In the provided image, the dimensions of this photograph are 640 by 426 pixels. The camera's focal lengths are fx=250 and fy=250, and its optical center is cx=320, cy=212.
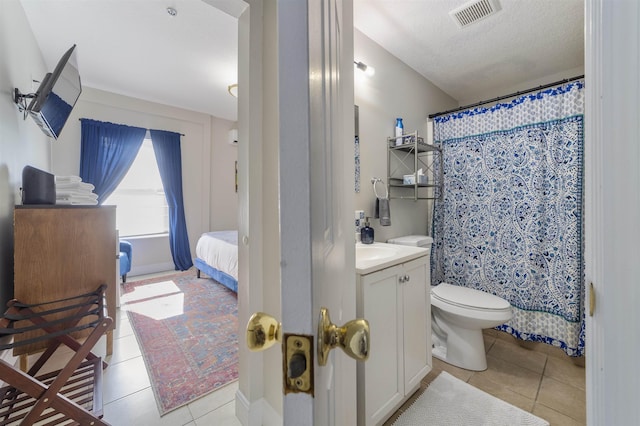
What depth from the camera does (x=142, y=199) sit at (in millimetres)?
3957

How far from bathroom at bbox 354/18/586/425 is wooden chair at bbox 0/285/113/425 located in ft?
5.00

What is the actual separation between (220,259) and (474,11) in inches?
128

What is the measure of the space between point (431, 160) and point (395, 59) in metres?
0.99

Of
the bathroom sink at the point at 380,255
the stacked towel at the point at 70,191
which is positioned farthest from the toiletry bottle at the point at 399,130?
the stacked towel at the point at 70,191

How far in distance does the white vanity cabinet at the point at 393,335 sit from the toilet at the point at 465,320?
1.08ft

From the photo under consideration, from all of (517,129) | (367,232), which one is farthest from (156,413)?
(517,129)

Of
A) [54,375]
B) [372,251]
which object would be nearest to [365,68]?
[372,251]

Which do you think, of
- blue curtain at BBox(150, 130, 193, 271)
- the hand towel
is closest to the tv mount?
blue curtain at BBox(150, 130, 193, 271)

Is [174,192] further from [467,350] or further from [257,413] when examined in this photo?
[467,350]

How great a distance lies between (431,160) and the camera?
8.25 ft

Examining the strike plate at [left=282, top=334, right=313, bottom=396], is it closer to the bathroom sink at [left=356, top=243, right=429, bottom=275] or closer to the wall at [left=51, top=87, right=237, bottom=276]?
the bathroom sink at [left=356, top=243, right=429, bottom=275]

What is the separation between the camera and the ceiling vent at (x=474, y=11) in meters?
1.67

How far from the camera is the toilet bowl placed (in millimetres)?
1628

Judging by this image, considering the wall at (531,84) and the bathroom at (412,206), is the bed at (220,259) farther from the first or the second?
the wall at (531,84)
